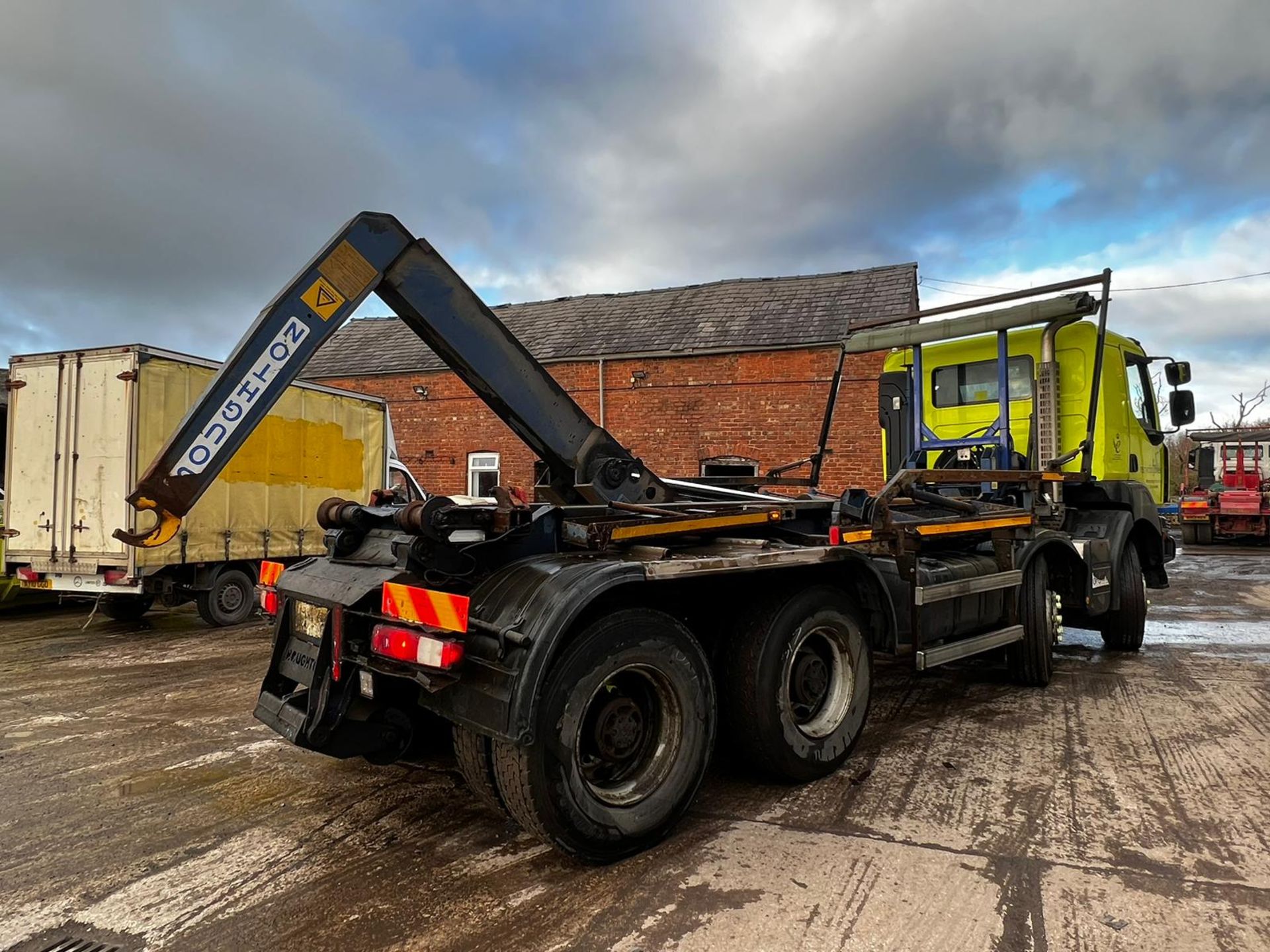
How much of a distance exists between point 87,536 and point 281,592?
6.10m

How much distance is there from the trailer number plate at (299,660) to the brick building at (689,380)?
39.5 feet

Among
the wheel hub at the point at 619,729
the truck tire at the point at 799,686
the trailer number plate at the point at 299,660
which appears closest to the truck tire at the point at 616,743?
the wheel hub at the point at 619,729

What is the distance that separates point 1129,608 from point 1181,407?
1.89 meters

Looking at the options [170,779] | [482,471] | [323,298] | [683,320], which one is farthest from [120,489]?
[683,320]

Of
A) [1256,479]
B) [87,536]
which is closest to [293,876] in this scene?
[87,536]

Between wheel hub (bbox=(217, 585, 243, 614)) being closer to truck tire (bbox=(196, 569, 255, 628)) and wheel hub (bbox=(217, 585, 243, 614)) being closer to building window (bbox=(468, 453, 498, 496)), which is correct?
truck tire (bbox=(196, 569, 255, 628))

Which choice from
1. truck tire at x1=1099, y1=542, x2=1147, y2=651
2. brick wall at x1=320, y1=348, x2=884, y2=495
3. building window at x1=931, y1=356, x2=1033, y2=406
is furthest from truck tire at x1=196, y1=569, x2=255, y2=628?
truck tire at x1=1099, y1=542, x2=1147, y2=651

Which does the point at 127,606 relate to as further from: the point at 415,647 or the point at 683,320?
the point at 683,320

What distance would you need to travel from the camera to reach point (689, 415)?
16.2 m

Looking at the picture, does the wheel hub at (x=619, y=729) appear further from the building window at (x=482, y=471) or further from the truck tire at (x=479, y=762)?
the building window at (x=482, y=471)

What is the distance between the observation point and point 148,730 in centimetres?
498

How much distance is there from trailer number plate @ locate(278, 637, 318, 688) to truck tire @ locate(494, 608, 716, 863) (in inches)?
43.4

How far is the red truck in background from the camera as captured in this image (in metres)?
19.7

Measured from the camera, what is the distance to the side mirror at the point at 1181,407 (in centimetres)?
695
